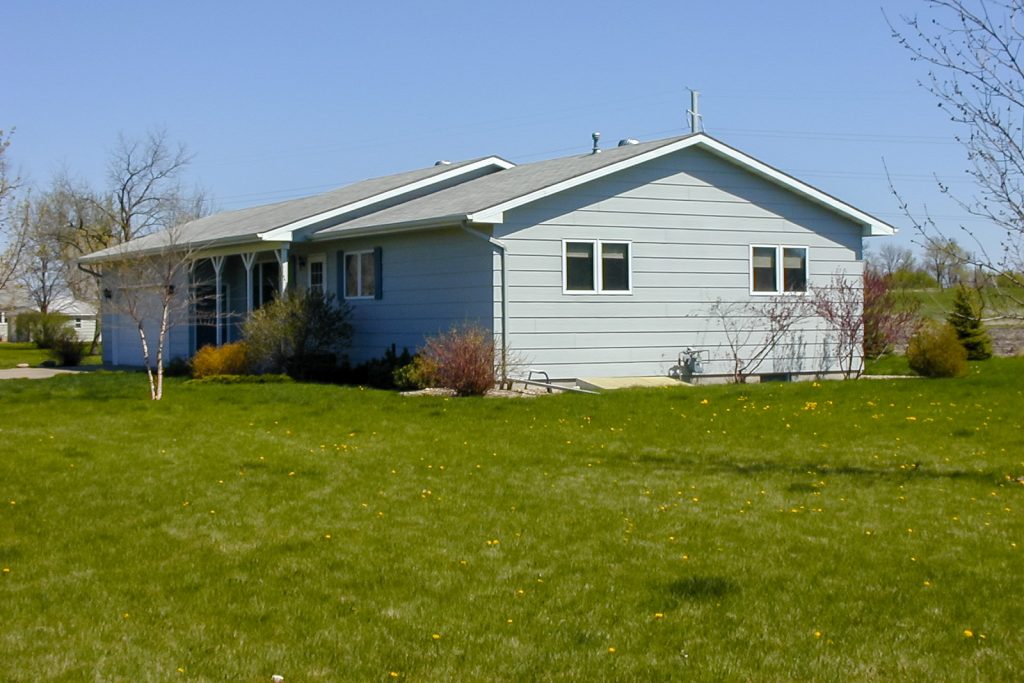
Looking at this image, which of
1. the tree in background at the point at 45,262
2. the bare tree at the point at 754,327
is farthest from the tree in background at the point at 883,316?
the tree in background at the point at 45,262

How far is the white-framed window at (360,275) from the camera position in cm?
2292

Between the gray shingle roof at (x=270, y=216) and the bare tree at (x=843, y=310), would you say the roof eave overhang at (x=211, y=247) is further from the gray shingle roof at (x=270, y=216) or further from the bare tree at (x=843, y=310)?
the bare tree at (x=843, y=310)

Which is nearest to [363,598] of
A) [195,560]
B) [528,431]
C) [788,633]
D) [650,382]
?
[195,560]

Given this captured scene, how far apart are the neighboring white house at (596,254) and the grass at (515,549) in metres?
5.56

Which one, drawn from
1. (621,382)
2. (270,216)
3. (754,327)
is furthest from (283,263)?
(754,327)

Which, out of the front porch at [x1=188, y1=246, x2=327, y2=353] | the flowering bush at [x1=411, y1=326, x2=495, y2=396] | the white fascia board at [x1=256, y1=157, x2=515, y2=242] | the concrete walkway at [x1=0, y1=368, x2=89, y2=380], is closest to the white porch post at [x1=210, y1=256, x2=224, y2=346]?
the front porch at [x1=188, y1=246, x2=327, y2=353]

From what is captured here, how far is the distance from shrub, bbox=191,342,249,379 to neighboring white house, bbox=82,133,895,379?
5.32 feet

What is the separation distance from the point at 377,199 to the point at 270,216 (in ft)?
13.6

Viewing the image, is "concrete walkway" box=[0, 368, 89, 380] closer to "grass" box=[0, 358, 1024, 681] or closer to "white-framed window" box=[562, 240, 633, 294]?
"white-framed window" box=[562, 240, 633, 294]

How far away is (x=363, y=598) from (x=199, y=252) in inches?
777

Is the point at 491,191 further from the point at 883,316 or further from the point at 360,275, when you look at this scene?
the point at 883,316

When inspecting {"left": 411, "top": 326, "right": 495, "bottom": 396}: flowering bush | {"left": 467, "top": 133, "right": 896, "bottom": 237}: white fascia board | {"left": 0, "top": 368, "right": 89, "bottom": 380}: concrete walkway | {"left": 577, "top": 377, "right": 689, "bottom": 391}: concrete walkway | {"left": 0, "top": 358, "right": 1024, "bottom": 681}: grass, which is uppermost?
{"left": 467, "top": 133, "right": 896, "bottom": 237}: white fascia board

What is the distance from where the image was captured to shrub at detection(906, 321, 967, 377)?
20.9m

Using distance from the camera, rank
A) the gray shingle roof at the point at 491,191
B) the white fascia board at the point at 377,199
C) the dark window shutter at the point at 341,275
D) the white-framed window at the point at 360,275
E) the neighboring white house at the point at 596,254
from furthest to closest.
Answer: the dark window shutter at the point at 341,275 < the white-framed window at the point at 360,275 < the white fascia board at the point at 377,199 < the gray shingle roof at the point at 491,191 < the neighboring white house at the point at 596,254
